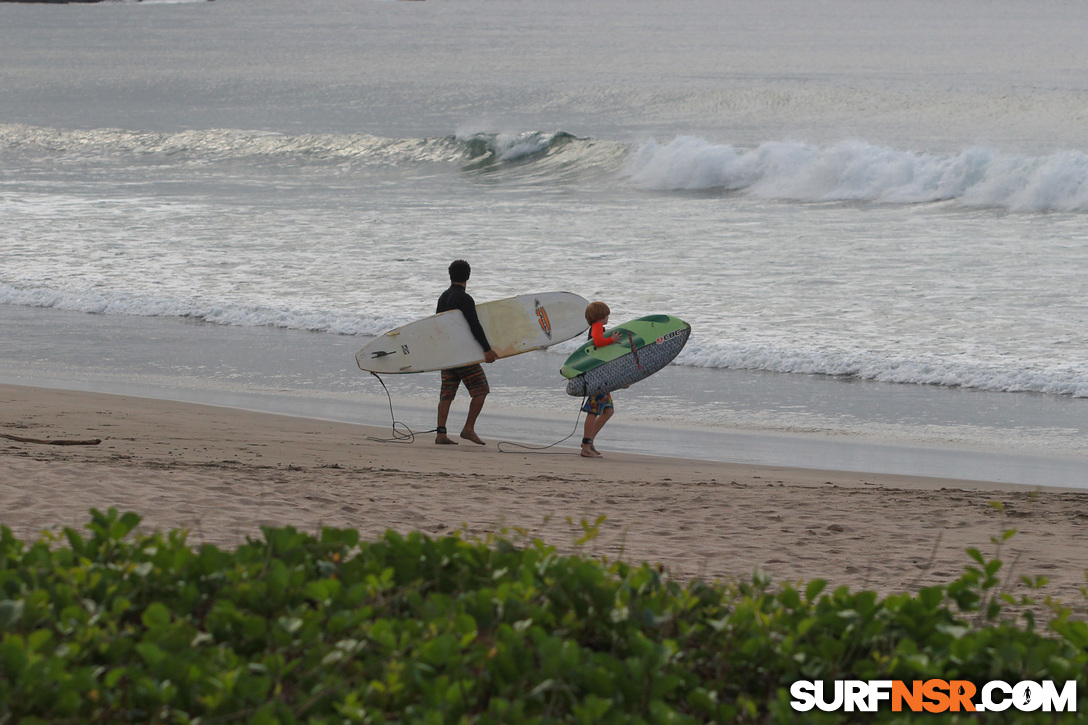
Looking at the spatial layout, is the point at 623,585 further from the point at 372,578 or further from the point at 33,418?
the point at 33,418

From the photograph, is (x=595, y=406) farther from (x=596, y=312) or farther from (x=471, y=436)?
(x=471, y=436)

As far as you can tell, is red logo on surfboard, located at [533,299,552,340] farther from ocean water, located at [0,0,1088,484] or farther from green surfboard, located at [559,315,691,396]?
green surfboard, located at [559,315,691,396]

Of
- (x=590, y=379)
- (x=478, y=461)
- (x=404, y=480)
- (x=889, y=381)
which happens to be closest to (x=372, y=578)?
(x=404, y=480)

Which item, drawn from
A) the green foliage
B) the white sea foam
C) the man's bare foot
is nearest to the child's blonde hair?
the man's bare foot

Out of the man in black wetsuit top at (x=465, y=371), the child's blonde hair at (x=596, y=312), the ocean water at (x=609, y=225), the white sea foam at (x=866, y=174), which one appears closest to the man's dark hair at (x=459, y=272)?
the man in black wetsuit top at (x=465, y=371)

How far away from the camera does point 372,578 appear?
3.37 metres

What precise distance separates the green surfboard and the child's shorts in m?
0.04

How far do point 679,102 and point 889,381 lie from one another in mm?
34565

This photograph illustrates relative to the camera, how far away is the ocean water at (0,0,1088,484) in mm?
10773

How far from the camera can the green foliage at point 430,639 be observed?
274cm

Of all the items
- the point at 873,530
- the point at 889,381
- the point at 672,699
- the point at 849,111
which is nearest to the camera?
the point at 672,699

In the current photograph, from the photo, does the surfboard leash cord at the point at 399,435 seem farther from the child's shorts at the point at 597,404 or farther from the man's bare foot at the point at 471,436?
the child's shorts at the point at 597,404

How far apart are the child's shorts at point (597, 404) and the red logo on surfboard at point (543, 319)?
1.45m

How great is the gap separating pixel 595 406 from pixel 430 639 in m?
5.44
